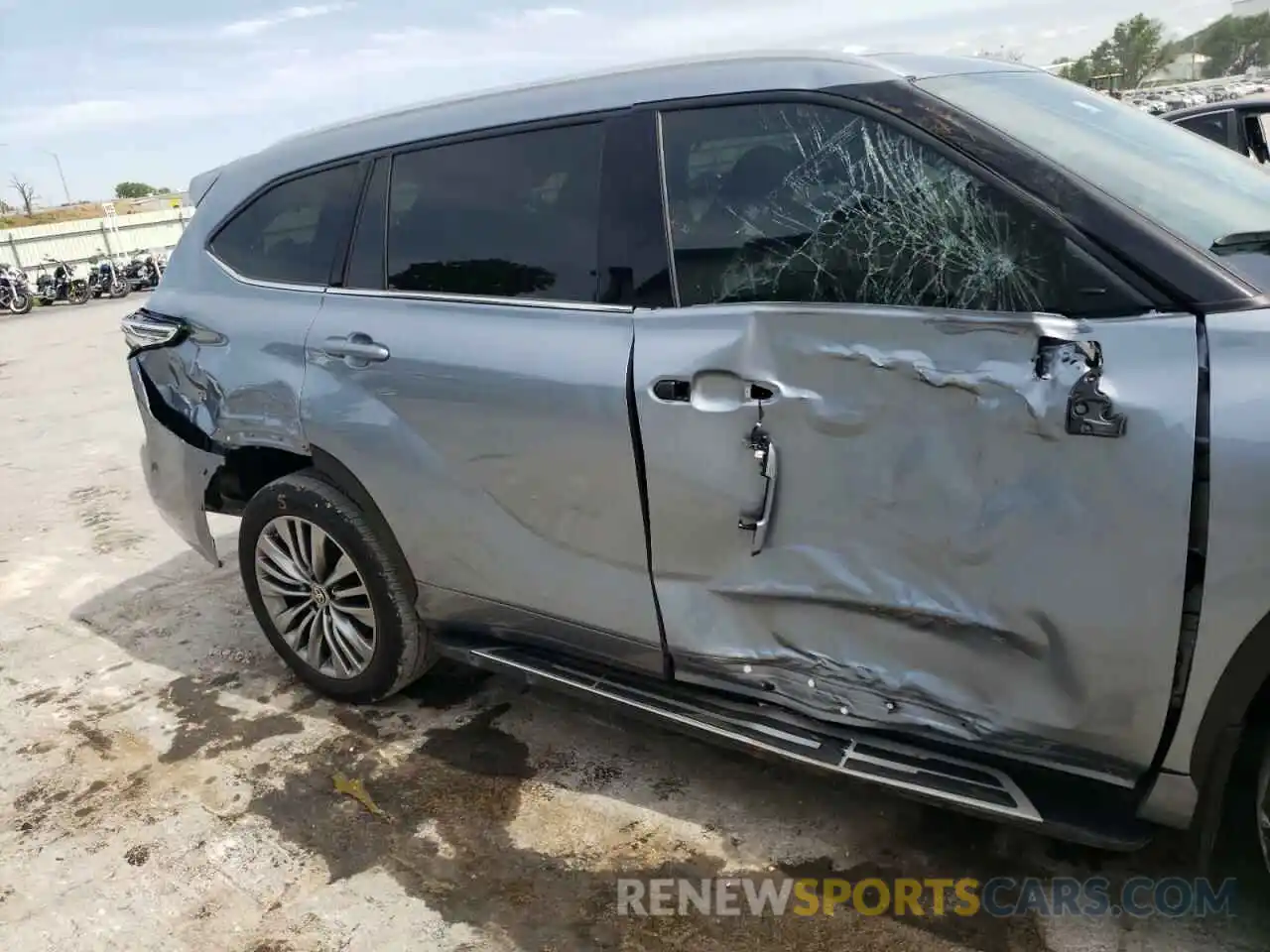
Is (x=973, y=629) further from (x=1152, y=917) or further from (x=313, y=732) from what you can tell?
(x=313, y=732)

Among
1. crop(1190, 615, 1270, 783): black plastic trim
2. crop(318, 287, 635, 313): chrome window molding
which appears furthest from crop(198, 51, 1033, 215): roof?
crop(1190, 615, 1270, 783): black plastic trim

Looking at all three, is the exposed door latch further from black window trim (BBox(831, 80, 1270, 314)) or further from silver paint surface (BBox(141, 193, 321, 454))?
silver paint surface (BBox(141, 193, 321, 454))

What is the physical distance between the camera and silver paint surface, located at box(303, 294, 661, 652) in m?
2.45

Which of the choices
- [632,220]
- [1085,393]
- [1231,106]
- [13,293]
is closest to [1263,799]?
[1085,393]

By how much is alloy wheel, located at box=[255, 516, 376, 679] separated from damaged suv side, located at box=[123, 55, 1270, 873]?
4 centimetres

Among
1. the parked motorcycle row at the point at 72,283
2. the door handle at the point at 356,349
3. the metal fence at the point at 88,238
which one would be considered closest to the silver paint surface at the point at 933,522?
the door handle at the point at 356,349

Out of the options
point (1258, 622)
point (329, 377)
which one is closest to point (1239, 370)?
point (1258, 622)

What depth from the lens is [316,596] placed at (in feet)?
10.9

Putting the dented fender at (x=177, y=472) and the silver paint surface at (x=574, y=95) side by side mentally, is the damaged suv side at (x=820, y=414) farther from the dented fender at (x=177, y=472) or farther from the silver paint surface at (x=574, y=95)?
the dented fender at (x=177, y=472)

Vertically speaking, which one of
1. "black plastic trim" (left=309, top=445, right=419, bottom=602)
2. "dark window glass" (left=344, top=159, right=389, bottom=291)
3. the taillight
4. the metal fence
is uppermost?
the metal fence

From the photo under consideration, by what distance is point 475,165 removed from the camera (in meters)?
2.77

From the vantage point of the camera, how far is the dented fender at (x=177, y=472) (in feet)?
A: 11.4

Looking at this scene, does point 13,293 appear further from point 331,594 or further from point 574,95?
point 574,95

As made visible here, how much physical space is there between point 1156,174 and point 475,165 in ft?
5.68
